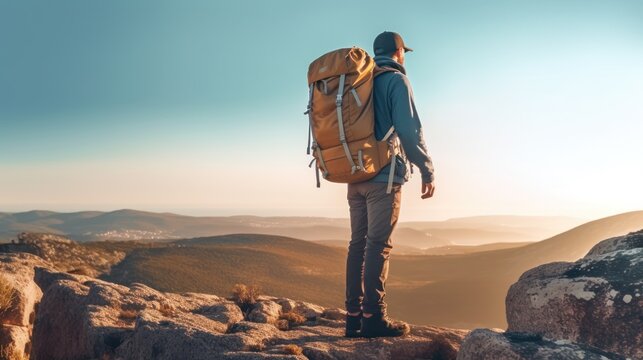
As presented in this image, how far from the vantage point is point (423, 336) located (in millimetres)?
7129

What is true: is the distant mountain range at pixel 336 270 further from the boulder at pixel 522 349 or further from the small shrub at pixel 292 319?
the boulder at pixel 522 349

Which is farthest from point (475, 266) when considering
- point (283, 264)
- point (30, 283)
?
point (30, 283)

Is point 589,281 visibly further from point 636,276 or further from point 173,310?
point 173,310

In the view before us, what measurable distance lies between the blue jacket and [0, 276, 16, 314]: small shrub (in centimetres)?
675

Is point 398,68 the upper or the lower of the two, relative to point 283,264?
upper

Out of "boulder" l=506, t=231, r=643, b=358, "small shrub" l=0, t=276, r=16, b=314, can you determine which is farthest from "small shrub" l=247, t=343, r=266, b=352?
"small shrub" l=0, t=276, r=16, b=314

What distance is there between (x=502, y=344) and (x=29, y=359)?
7.73 metres

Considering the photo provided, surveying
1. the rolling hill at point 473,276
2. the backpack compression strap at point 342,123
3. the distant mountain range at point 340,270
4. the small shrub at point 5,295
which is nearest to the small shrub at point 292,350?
the backpack compression strap at point 342,123

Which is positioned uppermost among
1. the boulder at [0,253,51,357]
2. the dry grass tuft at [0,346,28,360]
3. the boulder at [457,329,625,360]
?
the boulder at [457,329,625,360]

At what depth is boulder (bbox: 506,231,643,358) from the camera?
15.8ft

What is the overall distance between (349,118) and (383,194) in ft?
3.37

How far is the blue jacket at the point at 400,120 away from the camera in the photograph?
6344mm

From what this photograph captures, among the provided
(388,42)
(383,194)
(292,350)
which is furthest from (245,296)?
(388,42)

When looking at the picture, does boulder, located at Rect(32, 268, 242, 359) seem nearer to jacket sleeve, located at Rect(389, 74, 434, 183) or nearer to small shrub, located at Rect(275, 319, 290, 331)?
small shrub, located at Rect(275, 319, 290, 331)
